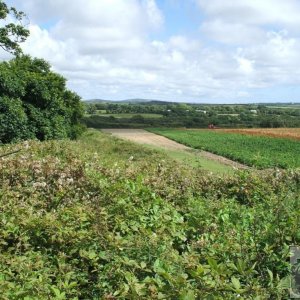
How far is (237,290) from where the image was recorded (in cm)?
251

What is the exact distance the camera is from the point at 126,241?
3416 millimetres

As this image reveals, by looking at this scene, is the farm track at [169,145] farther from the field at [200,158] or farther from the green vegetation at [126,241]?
the green vegetation at [126,241]

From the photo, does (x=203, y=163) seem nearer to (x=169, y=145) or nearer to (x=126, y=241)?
(x=169, y=145)

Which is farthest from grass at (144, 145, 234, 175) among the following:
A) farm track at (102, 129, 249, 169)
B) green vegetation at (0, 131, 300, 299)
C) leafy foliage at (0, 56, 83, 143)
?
leafy foliage at (0, 56, 83, 143)

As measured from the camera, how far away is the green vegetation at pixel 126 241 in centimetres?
279

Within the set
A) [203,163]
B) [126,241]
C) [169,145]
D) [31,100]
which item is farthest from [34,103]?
[126,241]

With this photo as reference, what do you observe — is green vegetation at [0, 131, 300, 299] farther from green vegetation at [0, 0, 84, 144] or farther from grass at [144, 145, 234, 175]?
green vegetation at [0, 0, 84, 144]

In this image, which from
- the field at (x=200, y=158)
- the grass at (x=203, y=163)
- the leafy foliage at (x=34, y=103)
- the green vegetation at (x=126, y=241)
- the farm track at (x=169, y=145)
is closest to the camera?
the green vegetation at (x=126, y=241)

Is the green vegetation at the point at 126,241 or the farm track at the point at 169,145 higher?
the green vegetation at the point at 126,241

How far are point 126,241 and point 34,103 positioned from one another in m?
29.5

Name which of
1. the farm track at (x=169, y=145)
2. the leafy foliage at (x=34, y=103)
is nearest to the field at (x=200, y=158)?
the farm track at (x=169, y=145)

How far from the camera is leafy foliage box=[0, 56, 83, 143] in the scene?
28.0 m

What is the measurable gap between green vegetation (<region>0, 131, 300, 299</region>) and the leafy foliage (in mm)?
22789

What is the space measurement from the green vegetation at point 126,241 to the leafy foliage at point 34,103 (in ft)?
74.8
